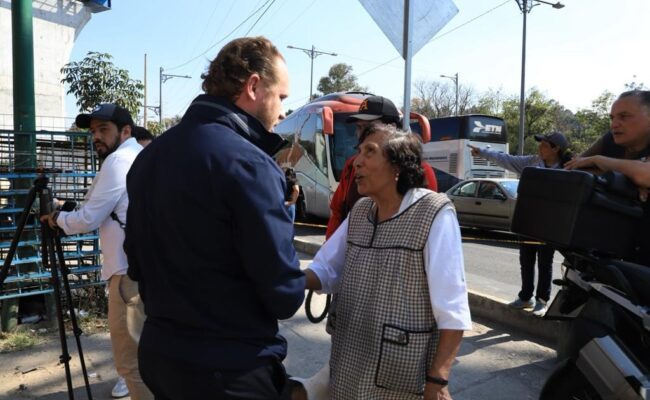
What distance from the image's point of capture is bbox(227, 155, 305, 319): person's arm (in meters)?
1.35

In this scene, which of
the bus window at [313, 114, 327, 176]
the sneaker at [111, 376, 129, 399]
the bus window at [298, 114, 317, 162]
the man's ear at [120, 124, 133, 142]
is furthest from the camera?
the bus window at [298, 114, 317, 162]

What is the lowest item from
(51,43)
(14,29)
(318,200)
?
→ (318,200)

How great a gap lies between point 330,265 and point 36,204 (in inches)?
130

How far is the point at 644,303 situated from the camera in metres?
2.22

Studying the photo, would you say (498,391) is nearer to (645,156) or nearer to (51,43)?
(645,156)

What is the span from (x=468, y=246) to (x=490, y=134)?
655 cm

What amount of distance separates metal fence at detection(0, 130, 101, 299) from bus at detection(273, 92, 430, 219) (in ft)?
22.3

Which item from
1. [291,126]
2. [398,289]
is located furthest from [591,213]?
[291,126]

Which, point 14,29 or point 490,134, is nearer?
point 14,29

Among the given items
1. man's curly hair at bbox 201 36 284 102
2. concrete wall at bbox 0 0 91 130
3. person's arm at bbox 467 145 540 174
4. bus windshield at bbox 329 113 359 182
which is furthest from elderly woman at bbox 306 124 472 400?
concrete wall at bbox 0 0 91 130

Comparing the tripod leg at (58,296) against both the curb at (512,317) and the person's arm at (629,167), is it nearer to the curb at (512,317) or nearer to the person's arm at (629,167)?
the curb at (512,317)

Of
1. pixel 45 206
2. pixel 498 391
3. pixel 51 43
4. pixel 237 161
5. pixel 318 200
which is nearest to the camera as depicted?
pixel 237 161

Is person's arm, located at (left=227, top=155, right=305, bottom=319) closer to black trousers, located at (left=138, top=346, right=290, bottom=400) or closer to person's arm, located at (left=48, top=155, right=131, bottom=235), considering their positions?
black trousers, located at (left=138, top=346, right=290, bottom=400)

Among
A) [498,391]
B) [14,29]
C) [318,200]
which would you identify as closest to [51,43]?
[318,200]
